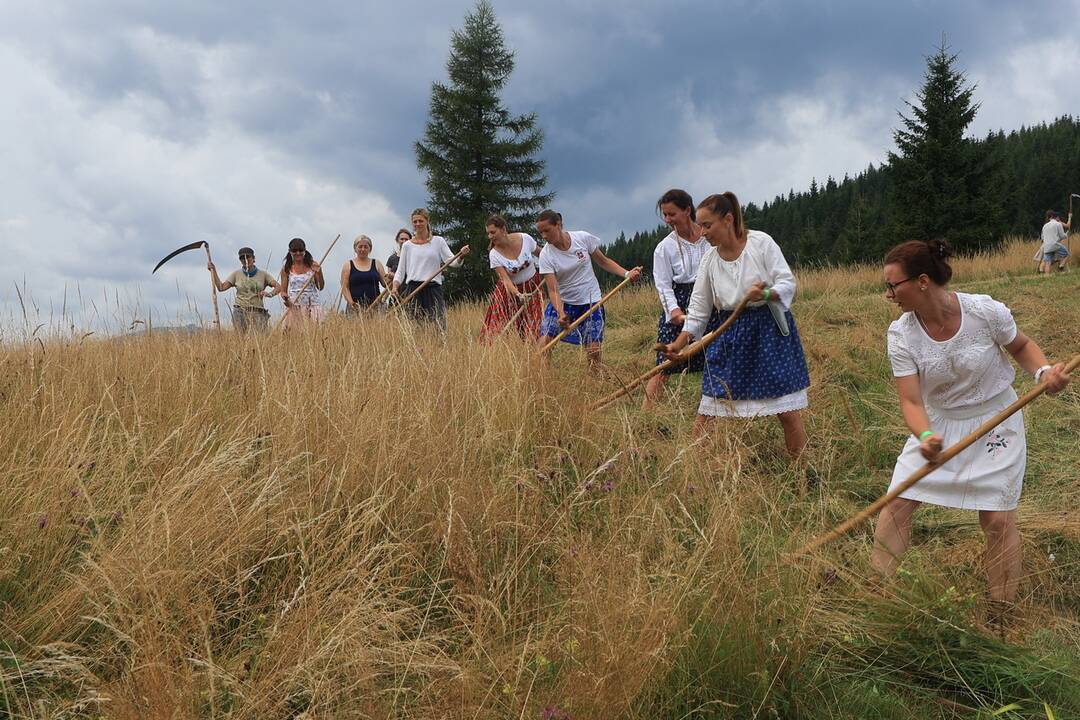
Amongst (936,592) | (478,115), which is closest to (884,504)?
(936,592)

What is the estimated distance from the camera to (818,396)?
5.58m

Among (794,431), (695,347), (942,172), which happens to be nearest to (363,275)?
(695,347)

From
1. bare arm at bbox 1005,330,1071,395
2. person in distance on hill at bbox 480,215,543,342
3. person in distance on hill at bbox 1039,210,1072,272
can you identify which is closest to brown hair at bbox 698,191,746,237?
bare arm at bbox 1005,330,1071,395

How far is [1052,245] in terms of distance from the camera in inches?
547

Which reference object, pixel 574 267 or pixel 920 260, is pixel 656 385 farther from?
pixel 920 260

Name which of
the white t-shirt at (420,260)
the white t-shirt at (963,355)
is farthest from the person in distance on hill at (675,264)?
the white t-shirt at (420,260)

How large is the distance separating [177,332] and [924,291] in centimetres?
507

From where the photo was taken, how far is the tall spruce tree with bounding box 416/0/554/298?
24.3 meters

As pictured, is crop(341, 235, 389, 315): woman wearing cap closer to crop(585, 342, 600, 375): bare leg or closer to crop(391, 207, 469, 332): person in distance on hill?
crop(391, 207, 469, 332): person in distance on hill

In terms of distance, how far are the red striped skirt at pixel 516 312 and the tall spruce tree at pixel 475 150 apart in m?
17.6

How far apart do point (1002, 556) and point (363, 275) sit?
624 cm

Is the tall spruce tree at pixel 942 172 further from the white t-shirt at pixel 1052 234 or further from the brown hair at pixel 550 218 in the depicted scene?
the brown hair at pixel 550 218

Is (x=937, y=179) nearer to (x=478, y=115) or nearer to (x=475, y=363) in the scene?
(x=478, y=115)

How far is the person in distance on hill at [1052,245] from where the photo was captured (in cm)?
1371
